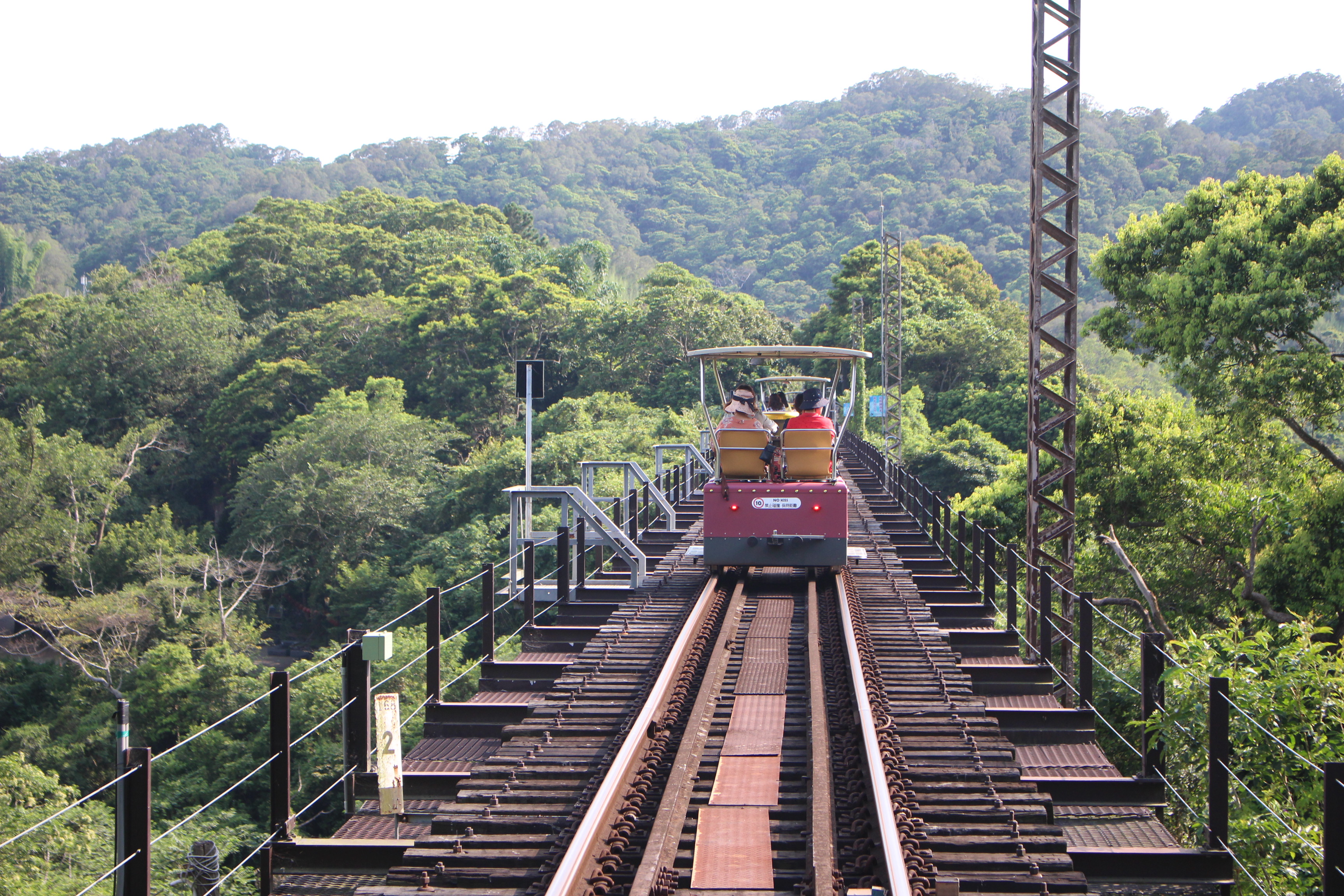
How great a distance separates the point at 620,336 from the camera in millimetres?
55469

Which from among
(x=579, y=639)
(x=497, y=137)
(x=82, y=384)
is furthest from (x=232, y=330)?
(x=497, y=137)

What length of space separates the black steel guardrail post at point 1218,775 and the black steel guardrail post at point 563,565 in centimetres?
651

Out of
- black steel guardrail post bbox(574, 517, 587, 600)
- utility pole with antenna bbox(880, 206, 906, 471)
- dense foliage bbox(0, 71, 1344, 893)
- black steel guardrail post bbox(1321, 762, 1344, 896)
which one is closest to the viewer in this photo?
black steel guardrail post bbox(1321, 762, 1344, 896)

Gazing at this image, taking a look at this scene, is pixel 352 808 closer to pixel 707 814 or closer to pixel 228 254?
pixel 707 814

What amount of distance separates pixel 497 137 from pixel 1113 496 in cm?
16389

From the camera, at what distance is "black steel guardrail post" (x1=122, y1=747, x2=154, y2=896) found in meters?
4.34

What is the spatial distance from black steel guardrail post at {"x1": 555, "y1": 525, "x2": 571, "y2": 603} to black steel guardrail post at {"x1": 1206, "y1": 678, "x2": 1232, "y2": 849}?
6507mm

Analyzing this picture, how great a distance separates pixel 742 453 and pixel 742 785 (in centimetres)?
642

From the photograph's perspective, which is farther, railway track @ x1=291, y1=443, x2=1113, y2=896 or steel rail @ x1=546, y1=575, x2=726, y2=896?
railway track @ x1=291, y1=443, x2=1113, y2=896

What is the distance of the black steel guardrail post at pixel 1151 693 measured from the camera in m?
6.73

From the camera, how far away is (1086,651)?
26.0 feet

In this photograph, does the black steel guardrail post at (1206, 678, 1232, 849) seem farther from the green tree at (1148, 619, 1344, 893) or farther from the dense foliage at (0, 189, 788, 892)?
the dense foliage at (0, 189, 788, 892)

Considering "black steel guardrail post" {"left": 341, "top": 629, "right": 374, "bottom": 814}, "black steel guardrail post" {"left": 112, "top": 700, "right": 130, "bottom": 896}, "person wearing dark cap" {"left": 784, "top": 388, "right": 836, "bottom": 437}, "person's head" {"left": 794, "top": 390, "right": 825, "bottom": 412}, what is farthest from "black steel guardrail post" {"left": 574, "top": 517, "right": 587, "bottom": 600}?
"black steel guardrail post" {"left": 112, "top": 700, "right": 130, "bottom": 896}

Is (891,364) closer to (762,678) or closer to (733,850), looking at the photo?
(762,678)
